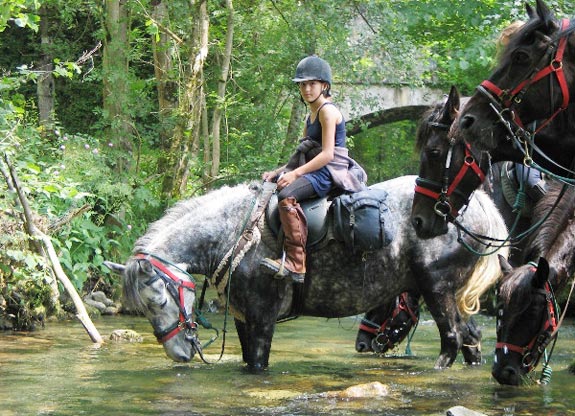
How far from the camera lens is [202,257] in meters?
8.24

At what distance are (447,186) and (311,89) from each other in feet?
6.73

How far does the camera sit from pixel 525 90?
18.2 ft

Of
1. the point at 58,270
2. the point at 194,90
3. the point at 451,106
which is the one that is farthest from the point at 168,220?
the point at 194,90

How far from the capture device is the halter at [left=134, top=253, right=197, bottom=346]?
7777 millimetres

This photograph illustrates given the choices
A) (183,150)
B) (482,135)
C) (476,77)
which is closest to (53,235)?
(183,150)

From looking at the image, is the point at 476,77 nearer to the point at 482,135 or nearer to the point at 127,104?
the point at 127,104

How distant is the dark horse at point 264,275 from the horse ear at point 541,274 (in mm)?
1776

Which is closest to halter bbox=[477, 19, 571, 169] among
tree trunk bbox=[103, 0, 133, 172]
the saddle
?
the saddle

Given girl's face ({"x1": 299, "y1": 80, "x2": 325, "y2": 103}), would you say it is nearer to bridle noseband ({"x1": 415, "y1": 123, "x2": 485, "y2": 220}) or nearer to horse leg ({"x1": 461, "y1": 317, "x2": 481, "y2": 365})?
bridle noseband ({"x1": 415, "y1": 123, "x2": 485, "y2": 220})

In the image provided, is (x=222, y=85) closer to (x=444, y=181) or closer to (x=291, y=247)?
(x=291, y=247)

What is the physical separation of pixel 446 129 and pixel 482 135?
1.61m

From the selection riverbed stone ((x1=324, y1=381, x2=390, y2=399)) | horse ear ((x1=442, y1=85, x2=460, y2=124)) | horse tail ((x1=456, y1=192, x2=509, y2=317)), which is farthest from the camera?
horse tail ((x1=456, y1=192, x2=509, y2=317))

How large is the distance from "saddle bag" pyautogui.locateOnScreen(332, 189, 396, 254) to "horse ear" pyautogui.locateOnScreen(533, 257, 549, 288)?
Result: 165 centimetres

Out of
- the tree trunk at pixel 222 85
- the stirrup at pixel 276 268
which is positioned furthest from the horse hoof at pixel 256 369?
the tree trunk at pixel 222 85
